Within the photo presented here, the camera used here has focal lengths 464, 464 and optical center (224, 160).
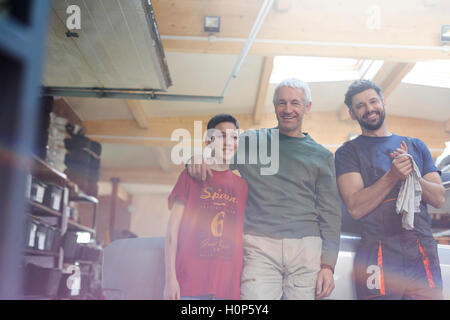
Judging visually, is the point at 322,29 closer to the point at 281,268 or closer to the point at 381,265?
the point at 381,265

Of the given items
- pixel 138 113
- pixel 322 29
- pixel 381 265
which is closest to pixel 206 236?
pixel 381 265

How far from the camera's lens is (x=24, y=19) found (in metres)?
0.43

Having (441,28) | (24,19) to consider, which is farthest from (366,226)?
(441,28)

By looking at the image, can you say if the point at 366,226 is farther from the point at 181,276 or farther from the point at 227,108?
the point at 227,108

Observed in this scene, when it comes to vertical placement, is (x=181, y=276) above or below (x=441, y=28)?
below

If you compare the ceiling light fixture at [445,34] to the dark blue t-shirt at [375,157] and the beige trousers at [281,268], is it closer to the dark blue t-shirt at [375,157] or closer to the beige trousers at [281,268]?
the dark blue t-shirt at [375,157]

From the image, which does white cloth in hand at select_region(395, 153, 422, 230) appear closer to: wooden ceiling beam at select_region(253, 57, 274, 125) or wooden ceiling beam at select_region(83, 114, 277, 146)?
wooden ceiling beam at select_region(253, 57, 274, 125)

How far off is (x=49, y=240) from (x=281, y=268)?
10.5 ft

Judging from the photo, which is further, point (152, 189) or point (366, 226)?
point (152, 189)

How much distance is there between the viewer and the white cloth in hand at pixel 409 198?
1.50m

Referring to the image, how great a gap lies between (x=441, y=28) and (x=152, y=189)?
28.2 ft
